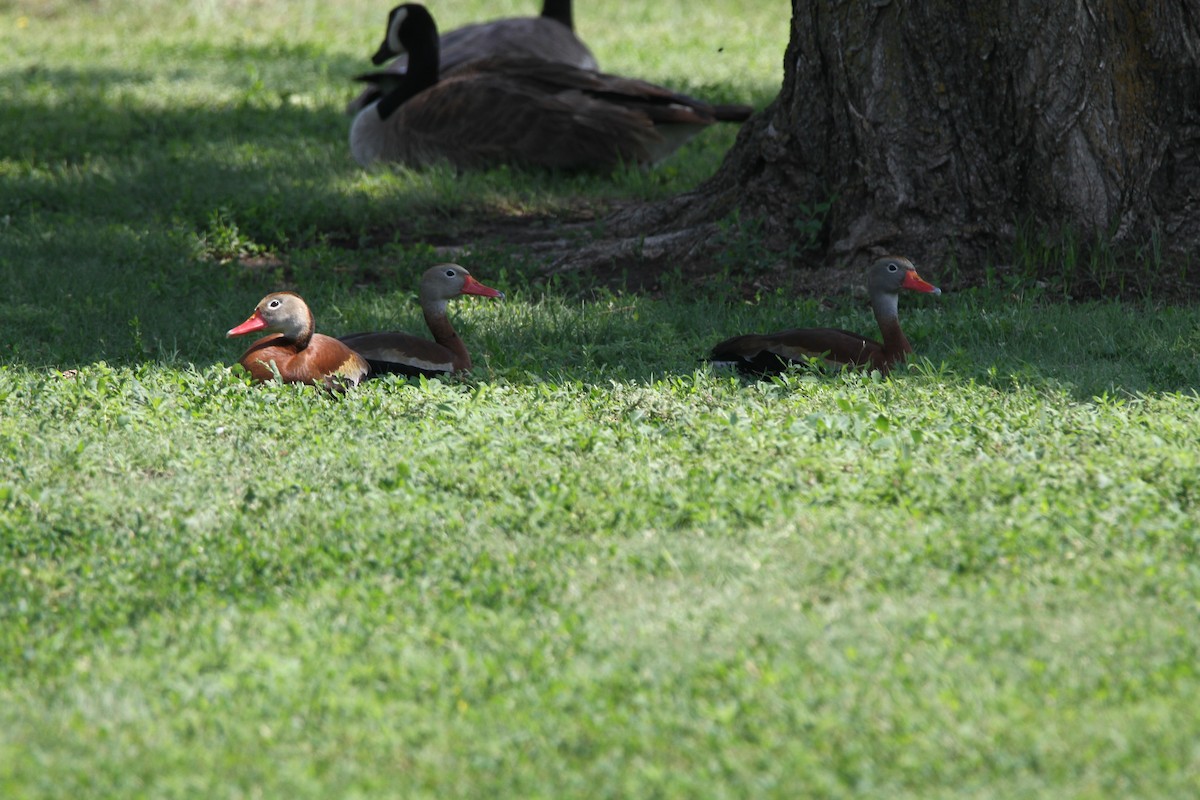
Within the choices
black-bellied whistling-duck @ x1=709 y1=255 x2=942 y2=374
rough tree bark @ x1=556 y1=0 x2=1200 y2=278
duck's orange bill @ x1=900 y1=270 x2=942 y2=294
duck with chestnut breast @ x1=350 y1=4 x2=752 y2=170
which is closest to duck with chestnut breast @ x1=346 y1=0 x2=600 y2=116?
duck with chestnut breast @ x1=350 y1=4 x2=752 y2=170

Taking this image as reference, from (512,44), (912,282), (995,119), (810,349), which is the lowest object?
(810,349)

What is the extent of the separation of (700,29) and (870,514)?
50.2 feet

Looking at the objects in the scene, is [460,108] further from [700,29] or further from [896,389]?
[700,29]

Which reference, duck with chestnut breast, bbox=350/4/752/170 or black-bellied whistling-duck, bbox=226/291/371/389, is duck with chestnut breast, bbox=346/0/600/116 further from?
black-bellied whistling-duck, bbox=226/291/371/389

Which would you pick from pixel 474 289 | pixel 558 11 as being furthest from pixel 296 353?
pixel 558 11

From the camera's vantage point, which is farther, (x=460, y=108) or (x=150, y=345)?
(x=460, y=108)

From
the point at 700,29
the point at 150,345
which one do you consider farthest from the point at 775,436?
the point at 700,29

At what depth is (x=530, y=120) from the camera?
11914 millimetres

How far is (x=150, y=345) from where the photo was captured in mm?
7836

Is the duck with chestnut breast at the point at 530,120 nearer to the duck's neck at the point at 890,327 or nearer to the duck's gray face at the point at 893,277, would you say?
the duck's gray face at the point at 893,277

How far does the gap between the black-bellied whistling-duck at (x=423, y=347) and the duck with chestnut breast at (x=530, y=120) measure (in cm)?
461

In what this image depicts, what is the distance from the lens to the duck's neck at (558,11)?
16.0 m

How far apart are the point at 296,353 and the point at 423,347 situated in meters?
0.66

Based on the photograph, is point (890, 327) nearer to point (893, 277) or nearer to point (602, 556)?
point (893, 277)
